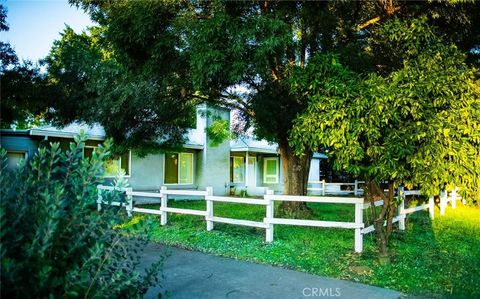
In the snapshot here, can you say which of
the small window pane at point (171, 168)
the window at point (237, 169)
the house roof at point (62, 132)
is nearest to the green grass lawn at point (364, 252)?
the house roof at point (62, 132)

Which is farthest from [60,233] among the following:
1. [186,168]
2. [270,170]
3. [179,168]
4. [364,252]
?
[270,170]

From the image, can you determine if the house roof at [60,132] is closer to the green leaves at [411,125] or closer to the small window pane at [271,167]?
the green leaves at [411,125]

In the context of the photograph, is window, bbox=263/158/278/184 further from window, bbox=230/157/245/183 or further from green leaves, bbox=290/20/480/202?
green leaves, bbox=290/20/480/202

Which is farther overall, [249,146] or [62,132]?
[249,146]

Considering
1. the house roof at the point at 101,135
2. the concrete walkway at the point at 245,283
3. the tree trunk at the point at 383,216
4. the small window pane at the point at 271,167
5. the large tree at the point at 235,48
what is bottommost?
the concrete walkway at the point at 245,283

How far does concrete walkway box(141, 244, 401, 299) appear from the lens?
19.0 feet

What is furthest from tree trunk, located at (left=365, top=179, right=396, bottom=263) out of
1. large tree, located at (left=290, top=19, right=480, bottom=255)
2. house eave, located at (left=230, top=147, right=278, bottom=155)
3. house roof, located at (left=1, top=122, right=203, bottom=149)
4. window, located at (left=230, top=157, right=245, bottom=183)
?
window, located at (left=230, top=157, right=245, bottom=183)

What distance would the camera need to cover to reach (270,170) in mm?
29109

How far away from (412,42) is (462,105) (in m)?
1.62

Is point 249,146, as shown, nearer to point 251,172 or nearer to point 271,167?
point 251,172

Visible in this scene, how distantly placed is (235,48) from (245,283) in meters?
4.90

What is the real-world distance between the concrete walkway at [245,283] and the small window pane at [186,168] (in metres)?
15.2

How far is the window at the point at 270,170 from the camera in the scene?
28.9m

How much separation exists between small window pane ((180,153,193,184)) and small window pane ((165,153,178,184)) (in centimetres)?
41
